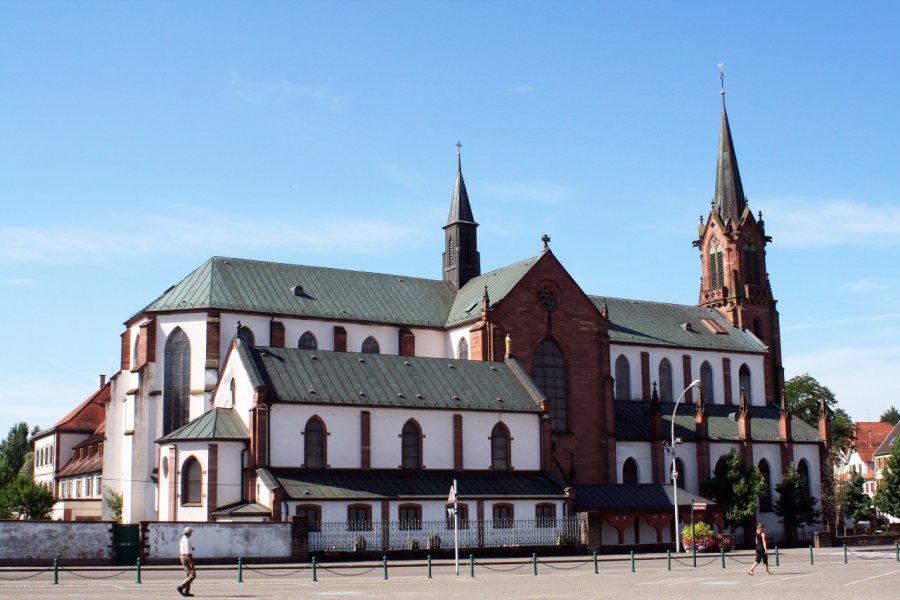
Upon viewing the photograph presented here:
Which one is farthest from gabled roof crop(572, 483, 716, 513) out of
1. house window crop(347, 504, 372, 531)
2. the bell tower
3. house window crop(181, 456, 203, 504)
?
the bell tower

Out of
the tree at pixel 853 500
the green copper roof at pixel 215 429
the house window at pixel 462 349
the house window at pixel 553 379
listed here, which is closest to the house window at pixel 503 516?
the house window at pixel 553 379

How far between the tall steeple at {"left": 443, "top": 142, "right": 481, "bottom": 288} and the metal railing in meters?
27.0

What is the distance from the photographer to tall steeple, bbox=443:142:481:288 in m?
83.3

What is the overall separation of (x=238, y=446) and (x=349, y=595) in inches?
1075

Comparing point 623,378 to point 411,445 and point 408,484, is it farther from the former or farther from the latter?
point 408,484

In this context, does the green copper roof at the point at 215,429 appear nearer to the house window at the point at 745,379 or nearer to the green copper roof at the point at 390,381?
the green copper roof at the point at 390,381

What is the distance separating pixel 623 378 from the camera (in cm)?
8231

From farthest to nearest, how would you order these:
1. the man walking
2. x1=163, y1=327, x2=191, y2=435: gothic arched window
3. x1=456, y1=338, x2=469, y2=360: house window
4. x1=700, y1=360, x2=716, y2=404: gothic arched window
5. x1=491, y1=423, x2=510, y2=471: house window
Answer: x1=700, y1=360, x2=716, y2=404: gothic arched window < x1=456, y1=338, x2=469, y2=360: house window < x1=163, y1=327, x2=191, y2=435: gothic arched window < x1=491, y1=423, x2=510, y2=471: house window < the man walking

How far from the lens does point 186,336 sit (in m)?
68.5

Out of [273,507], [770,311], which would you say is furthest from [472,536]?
[770,311]

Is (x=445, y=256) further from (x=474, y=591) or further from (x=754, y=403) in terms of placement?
(x=474, y=591)

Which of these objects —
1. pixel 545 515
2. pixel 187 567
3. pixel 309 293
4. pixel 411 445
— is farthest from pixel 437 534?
pixel 187 567

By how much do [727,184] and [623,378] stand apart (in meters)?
24.2

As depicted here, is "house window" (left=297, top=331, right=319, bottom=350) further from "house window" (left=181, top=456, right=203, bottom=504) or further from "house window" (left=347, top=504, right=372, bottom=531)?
"house window" (left=347, top=504, right=372, bottom=531)
